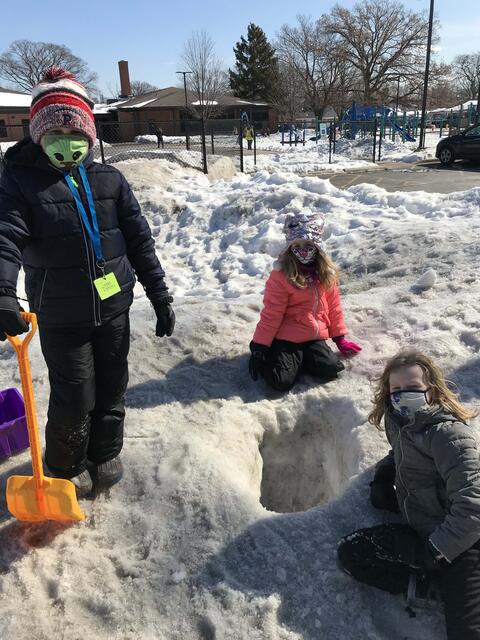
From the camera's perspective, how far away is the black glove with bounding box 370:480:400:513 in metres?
2.40

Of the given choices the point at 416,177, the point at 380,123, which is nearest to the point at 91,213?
the point at 416,177

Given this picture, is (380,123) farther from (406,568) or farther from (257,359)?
(406,568)

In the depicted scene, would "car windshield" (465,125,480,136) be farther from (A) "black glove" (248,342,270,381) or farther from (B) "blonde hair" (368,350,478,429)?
(B) "blonde hair" (368,350,478,429)

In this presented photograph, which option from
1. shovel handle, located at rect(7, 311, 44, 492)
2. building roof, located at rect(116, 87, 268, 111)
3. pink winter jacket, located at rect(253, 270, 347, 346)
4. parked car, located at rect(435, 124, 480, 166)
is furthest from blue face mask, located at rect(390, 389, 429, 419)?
building roof, located at rect(116, 87, 268, 111)

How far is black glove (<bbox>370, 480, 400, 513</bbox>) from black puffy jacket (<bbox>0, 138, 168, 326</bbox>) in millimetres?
1507

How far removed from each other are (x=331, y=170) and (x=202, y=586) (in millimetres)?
17432

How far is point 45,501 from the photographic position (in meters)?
2.37

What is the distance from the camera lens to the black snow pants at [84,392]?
2.42 m

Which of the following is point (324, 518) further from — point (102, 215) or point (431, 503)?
point (102, 215)

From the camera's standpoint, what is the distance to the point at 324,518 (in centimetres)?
244

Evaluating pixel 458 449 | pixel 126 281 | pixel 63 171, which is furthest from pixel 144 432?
pixel 458 449

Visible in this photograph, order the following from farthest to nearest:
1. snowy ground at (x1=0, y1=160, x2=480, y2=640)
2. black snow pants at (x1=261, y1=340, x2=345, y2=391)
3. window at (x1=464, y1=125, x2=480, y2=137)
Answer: window at (x1=464, y1=125, x2=480, y2=137)
black snow pants at (x1=261, y1=340, x2=345, y2=391)
snowy ground at (x1=0, y1=160, x2=480, y2=640)

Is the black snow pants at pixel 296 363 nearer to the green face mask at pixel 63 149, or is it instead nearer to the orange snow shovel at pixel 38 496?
the orange snow shovel at pixel 38 496

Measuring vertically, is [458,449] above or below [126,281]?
below
